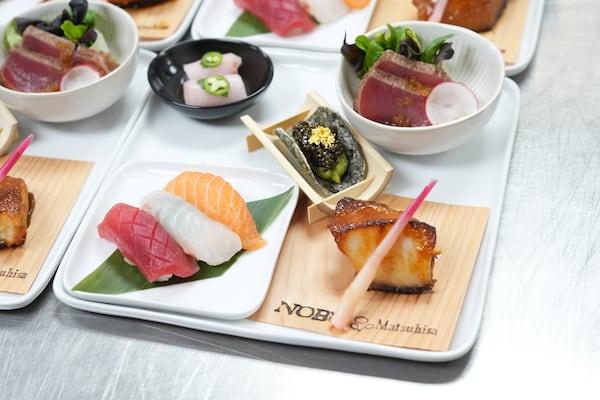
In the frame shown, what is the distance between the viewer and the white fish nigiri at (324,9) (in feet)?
9.00

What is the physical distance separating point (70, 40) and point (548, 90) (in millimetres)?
1682

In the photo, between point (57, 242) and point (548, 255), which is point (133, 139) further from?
point (548, 255)

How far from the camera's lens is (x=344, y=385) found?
1.73 m

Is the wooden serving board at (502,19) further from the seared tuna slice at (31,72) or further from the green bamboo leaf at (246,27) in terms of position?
the seared tuna slice at (31,72)

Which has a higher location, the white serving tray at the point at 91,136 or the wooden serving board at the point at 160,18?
the wooden serving board at the point at 160,18

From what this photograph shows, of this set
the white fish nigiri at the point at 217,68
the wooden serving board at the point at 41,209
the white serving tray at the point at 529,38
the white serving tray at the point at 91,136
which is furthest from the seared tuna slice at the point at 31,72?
the white serving tray at the point at 529,38

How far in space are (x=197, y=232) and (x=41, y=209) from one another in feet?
1.88

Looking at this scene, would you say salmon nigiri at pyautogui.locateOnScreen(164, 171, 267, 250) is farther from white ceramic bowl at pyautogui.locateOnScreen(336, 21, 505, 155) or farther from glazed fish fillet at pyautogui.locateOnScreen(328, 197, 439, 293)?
white ceramic bowl at pyautogui.locateOnScreen(336, 21, 505, 155)

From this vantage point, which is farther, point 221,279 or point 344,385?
point 221,279

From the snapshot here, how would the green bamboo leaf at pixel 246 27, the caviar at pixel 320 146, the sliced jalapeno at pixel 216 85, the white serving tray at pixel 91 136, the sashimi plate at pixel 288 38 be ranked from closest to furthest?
the caviar at pixel 320 146 → the white serving tray at pixel 91 136 → the sliced jalapeno at pixel 216 85 → the sashimi plate at pixel 288 38 → the green bamboo leaf at pixel 246 27

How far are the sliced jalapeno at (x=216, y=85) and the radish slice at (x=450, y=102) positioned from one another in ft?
2.23

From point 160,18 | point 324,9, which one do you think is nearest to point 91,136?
point 160,18

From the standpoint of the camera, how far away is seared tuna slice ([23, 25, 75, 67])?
2422mm

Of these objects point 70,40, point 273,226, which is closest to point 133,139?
point 70,40
